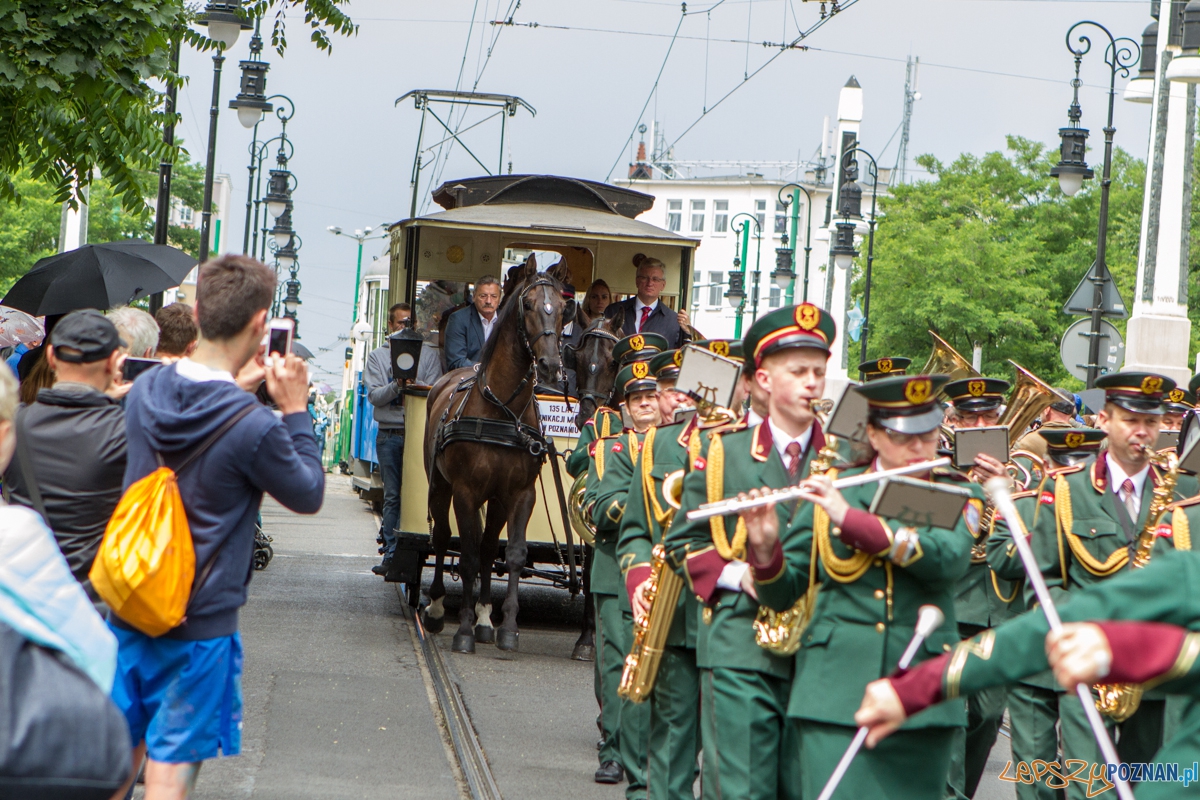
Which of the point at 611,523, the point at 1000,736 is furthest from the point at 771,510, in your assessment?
the point at 1000,736

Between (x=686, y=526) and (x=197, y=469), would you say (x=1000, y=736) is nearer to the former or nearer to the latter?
(x=686, y=526)

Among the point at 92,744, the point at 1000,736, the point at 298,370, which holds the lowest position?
the point at 1000,736

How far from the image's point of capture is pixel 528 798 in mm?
7230

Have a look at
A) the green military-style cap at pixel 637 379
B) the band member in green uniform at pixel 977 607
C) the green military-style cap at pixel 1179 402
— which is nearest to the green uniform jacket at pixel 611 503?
the green military-style cap at pixel 637 379

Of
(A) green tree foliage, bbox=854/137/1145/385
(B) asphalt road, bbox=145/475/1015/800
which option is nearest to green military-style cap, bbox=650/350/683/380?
(B) asphalt road, bbox=145/475/1015/800

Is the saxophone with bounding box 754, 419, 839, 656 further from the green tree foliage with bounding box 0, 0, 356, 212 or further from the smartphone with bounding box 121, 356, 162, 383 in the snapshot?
the green tree foliage with bounding box 0, 0, 356, 212

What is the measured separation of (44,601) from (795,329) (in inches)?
113

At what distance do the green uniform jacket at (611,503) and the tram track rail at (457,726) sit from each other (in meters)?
1.07

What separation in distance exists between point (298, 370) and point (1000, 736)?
6.95 metres

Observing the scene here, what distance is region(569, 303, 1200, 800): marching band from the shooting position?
337cm

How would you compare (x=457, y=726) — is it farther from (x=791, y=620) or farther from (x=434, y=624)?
(x=791, y=620)

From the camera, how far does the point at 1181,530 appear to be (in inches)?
233

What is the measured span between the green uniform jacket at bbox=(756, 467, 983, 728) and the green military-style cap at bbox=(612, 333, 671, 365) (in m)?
3.73

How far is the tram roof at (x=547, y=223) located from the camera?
497 inches
